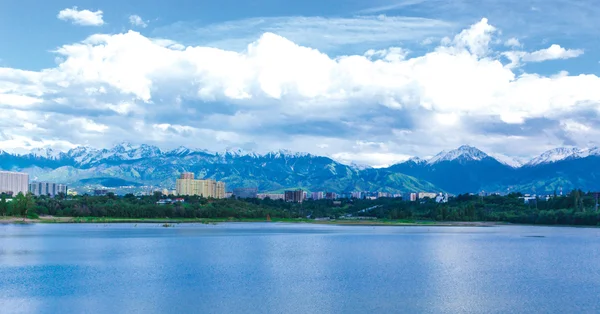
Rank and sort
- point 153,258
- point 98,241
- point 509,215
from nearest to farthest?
1. point 153,258
2. point 98,241
3. point 509,215

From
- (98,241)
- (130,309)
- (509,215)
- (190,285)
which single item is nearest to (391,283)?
(190,285)

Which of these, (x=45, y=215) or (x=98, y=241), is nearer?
(x=98, y=241)

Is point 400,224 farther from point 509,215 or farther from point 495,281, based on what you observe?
point 495,281

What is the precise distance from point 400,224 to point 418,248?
105 meters

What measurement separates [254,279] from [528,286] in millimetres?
19816

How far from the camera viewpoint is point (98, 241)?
9475 centimetres

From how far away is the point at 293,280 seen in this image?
50.9 metres

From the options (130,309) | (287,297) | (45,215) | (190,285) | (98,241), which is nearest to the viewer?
(130,309)

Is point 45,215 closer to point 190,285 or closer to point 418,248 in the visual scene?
point 418,248

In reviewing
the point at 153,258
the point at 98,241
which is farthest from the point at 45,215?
the point at 153,258

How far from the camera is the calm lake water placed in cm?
3972

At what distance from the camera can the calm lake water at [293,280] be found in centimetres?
3972

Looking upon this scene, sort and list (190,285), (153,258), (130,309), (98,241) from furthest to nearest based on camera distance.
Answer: (98,241) < (153,258) < (190,285) < (130,309)

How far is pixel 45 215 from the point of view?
177750 millimetres
